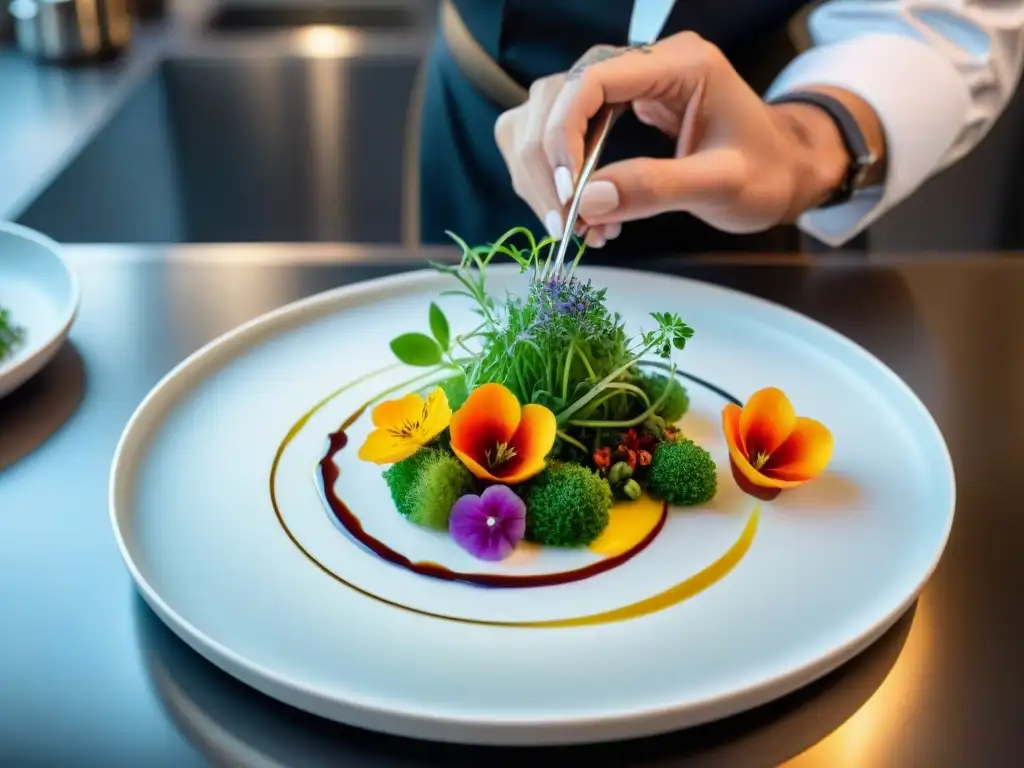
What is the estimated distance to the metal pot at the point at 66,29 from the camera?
5.18 ft

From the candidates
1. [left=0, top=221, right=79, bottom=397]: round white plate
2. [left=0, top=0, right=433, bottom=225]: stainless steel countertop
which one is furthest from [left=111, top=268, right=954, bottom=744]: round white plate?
[left=0, top=0, right=433, bottom=225]: stainless steel countertop

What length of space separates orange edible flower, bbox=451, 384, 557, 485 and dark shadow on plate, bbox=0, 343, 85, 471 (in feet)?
0.95

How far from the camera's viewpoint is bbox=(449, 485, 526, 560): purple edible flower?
0.59 metres

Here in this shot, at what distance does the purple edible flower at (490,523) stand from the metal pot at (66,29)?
1276mm

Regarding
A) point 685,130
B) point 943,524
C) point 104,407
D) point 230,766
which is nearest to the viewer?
point 230,766

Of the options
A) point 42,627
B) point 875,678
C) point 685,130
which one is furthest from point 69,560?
point 685,130

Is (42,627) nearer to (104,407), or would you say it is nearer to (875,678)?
(104,407)

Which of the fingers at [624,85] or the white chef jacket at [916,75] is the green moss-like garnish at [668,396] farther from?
the white chef jacket at [916,75]

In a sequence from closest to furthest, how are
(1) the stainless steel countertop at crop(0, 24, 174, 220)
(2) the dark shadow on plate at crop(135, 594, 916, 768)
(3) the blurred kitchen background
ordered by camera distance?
1. (2) the dark shadow on plate at crop(135, 594, 916, 768)
2. (1) the stainless steel countertop at crop(0, 24, 174, 220)
3. (3) the blurred kitchen background

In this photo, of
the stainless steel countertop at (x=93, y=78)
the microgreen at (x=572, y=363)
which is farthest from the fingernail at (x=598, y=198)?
the stainless steel countertop at (x=93, y=78)

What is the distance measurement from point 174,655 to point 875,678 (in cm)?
34

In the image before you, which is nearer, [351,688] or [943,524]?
[351,688]

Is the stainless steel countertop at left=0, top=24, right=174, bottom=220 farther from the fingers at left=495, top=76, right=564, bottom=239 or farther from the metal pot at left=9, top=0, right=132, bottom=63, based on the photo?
the fingers at left=495, top=76, right=564, bottom=239

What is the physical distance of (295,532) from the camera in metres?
0.61
